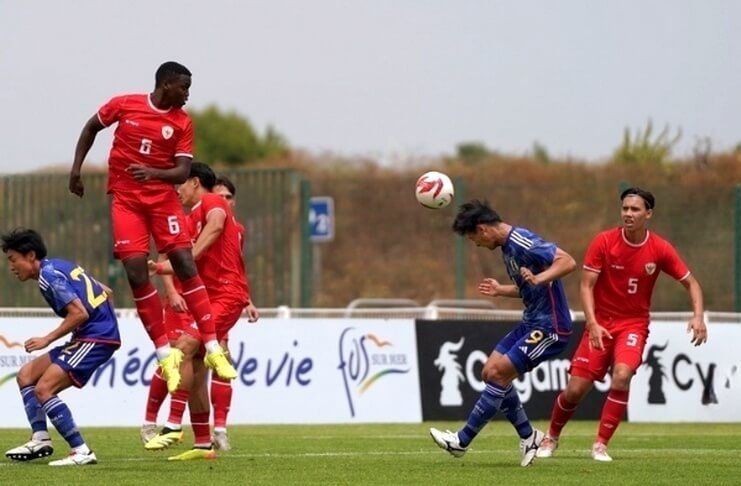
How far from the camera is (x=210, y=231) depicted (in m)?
14.4

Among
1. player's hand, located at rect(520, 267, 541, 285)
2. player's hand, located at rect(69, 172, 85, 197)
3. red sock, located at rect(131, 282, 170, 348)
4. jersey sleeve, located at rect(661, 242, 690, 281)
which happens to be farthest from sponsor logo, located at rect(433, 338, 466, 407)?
player's hand, located at rect(69, 172, 85, 197)

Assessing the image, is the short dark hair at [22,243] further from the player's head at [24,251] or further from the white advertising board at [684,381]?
the white advertising board at [684,381]

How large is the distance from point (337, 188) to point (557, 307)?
30.3 meters

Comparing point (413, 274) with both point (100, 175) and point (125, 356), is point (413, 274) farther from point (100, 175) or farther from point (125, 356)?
point (125, 356)

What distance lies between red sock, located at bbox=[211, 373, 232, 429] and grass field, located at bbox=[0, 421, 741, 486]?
335 mm

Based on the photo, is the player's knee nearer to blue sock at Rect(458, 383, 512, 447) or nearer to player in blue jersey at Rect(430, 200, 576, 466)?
player in blue jersey at Rect(430, 200, 576, 466)

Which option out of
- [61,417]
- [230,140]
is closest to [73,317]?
[61,417]

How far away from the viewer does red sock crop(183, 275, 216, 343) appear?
1337cm

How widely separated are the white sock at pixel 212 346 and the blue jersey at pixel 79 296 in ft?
2.41

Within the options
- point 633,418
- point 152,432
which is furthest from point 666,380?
point 152,432

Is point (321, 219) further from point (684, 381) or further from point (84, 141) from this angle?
point (84, 141)

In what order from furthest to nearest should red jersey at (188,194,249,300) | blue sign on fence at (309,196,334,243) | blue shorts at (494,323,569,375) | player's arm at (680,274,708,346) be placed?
blue sign on fence at (309,196,334,243) < red jersey at (188,194,249,300) < player's arm at (680,274,708,346) < blue shorts at (494,323,569,375)

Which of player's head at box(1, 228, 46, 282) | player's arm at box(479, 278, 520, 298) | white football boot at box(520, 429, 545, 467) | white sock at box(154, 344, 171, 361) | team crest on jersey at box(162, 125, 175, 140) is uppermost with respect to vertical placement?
team crest on jersey at box(162, 125, 175, 140)

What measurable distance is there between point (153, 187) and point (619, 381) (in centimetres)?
424
